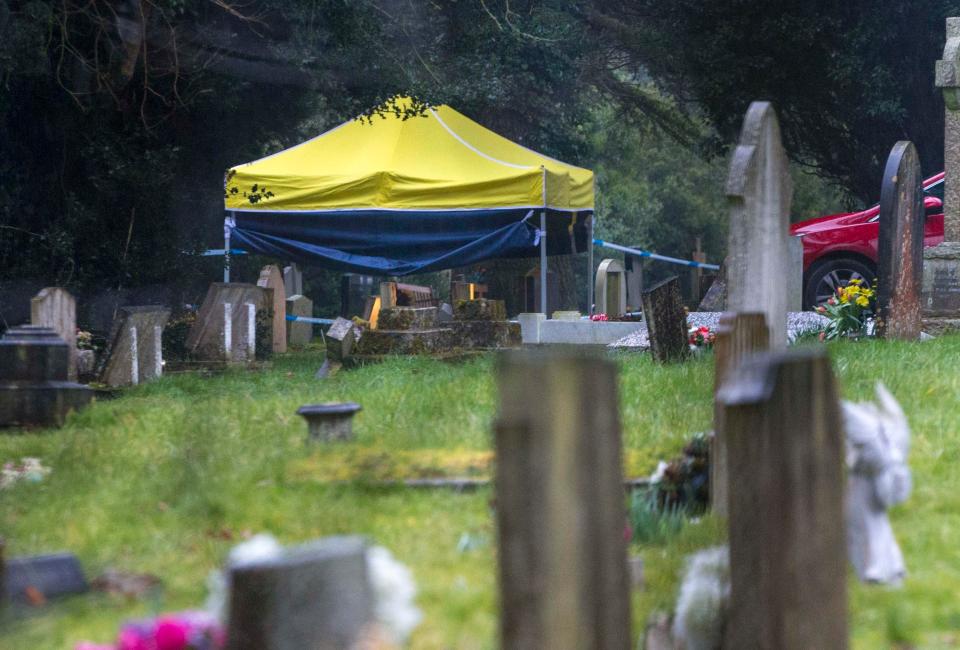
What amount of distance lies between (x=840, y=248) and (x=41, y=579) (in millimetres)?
13435

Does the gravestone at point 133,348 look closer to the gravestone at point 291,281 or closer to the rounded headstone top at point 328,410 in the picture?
the rounded headstone top at point 328,410

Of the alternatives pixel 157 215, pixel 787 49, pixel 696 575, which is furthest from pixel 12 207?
pixel 787 49

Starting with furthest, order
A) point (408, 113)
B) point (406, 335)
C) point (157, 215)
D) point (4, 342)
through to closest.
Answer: point (408, 113) → point (157, 215) → point (406, 335) → point (4, 342)

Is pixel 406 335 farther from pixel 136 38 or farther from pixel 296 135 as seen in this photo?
pixel 296 135

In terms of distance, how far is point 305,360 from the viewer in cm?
1505

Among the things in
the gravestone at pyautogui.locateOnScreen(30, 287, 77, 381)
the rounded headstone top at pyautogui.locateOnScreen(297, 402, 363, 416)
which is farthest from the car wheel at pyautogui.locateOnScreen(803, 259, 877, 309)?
the rounded headstone top at pyautogui.locateOnScreen(297, 402, 363, 416)

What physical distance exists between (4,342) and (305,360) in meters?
6.87

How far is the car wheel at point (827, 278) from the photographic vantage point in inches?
622

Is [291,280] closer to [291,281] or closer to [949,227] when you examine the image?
[291,281]

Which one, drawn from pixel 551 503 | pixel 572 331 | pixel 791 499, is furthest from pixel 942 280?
pixel 551 503

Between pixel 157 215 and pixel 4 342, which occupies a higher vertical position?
pixel 157 215

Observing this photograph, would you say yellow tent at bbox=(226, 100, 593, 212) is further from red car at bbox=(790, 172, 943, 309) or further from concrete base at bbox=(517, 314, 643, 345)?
red car at bbox=(790, 172, 943, 309)

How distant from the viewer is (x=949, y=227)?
13.3m

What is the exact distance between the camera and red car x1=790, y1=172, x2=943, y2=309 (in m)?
15.6
